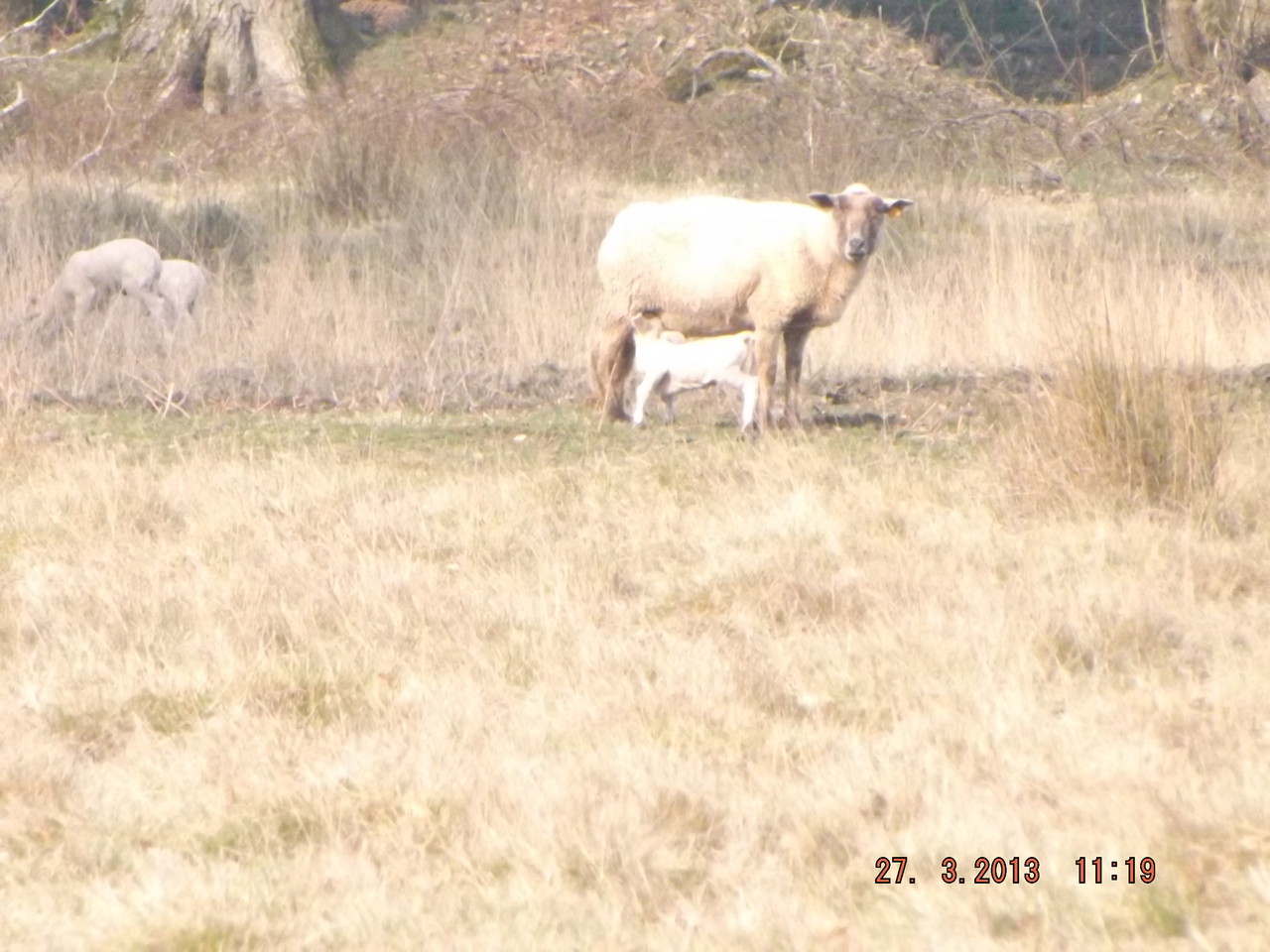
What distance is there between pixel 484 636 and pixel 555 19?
2279cm

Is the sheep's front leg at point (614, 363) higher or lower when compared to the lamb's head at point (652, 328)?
lower

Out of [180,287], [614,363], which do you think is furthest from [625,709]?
[180,287]

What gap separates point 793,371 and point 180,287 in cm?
535

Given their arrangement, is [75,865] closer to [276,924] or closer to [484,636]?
[276,924]

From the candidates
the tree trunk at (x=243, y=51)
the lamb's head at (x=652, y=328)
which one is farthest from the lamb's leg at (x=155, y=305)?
the tree trunk at (x=243, y=51)

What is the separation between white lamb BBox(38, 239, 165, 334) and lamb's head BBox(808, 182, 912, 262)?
5365 millimetres

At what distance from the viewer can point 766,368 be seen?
9117mm

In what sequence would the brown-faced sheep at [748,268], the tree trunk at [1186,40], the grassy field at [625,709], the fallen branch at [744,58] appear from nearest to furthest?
the grassy field at [625,709] < the brown-faced sheep at [748,268] < the tree trunk at [1186,40] < the fallen branch at [744,58]

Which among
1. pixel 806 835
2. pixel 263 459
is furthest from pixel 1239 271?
pixel 806 835

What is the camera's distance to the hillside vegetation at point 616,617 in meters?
3.92

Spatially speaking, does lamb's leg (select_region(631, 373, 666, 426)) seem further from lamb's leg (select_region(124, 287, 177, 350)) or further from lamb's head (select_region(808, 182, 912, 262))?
lamb's leg (select_region(124, 287, 177, 350))

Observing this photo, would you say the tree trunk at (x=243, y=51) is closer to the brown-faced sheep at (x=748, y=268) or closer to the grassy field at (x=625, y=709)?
the brown-faced sheep at (x=748, y=268)

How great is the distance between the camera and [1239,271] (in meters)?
13.1

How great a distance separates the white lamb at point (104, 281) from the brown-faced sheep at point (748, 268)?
13.8ft
